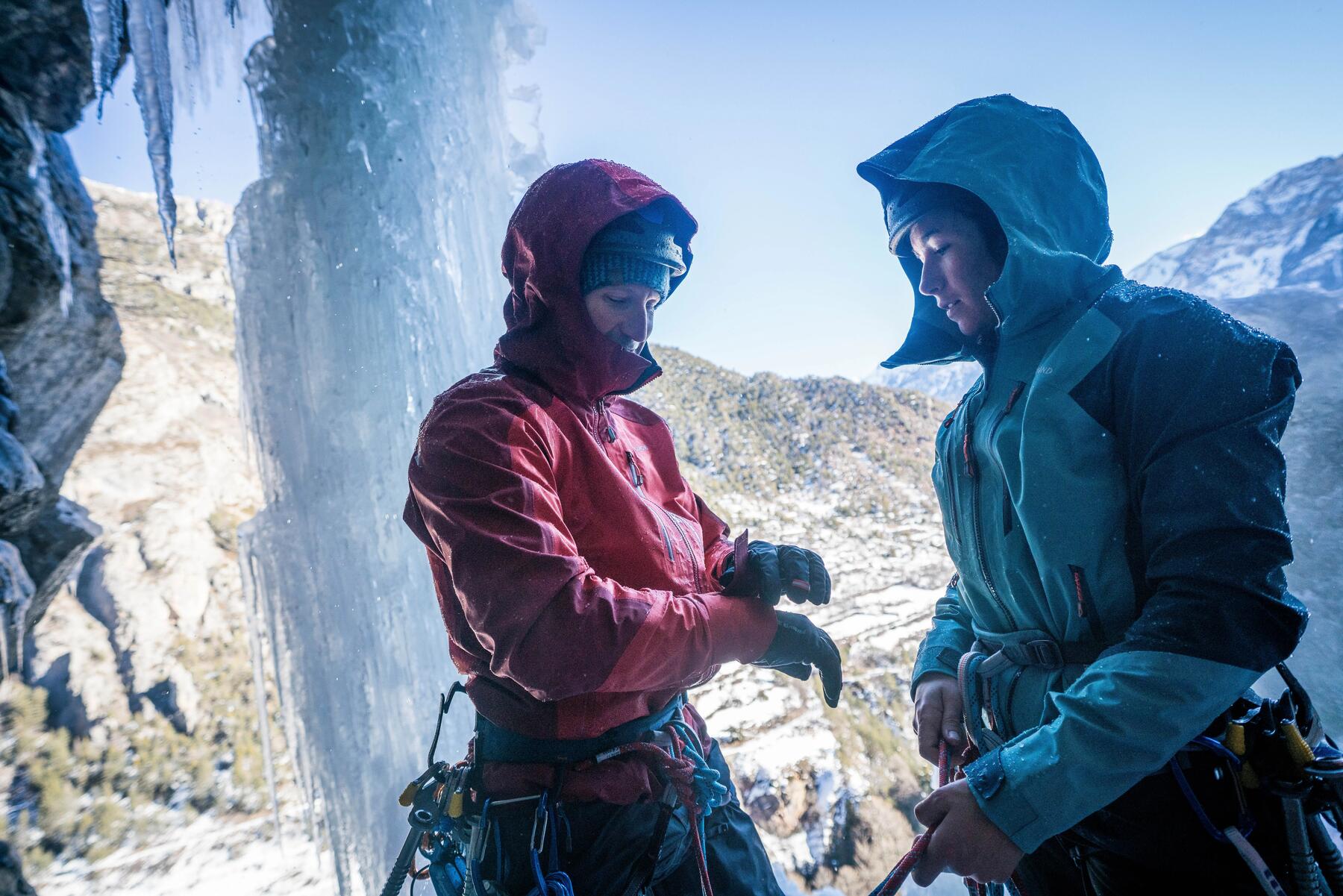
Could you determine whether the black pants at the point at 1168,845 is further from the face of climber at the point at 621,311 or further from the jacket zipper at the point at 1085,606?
the face of climber at the point at 621,311

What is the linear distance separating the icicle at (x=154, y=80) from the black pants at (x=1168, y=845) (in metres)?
Result: 6.49

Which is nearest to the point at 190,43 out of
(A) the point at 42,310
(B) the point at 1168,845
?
(A) the point at 42,310

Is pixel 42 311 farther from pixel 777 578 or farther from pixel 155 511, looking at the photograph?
pixel 155 511

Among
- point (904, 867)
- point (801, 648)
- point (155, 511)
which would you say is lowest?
point (155, 511)

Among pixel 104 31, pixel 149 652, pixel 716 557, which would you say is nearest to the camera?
pixel 716 557

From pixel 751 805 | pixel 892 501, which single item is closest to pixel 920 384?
pixel 892 501

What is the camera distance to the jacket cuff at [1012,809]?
97 centimetres

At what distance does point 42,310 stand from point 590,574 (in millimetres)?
6892

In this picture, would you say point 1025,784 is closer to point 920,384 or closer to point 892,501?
point 892,501

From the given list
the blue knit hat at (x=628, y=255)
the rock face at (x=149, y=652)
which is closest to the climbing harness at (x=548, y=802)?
the blue knit hat at (x=628, y=255)

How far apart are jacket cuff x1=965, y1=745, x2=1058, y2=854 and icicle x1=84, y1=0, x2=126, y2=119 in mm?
7035

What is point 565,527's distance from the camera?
1.33 meters

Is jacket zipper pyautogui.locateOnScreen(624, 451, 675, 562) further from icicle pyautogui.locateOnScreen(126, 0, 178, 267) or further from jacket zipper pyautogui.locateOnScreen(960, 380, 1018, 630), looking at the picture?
icicle pyautogui.locateOnScreen(126, 0, 178, 267)

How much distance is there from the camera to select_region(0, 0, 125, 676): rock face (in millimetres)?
4500
